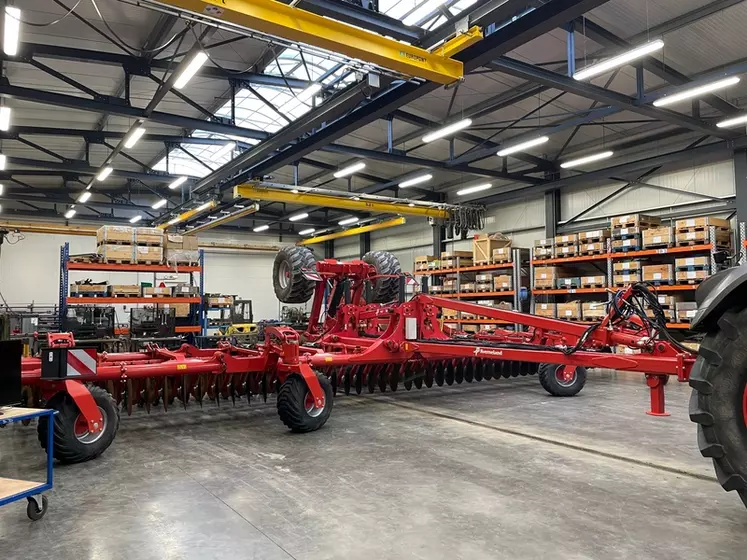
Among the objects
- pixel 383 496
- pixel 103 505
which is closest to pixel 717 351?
pixel 383 496

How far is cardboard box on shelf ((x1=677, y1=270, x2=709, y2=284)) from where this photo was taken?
10.4m

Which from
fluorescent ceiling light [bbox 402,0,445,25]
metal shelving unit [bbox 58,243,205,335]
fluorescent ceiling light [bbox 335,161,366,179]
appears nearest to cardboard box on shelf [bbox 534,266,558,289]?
fluorescent ceiling light [bbox 335,161,366,179]

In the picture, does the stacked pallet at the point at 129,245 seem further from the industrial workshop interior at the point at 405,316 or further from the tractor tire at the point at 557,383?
the tractor tire at the point at 557,383

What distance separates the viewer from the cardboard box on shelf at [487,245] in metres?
15.1

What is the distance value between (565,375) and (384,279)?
349cm

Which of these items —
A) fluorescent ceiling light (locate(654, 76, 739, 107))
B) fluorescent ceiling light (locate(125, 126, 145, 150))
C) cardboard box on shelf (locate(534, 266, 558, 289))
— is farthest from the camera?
cardboard box on shelf (locate(534, 266, 558, 289))

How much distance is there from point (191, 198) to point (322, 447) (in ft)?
43.6

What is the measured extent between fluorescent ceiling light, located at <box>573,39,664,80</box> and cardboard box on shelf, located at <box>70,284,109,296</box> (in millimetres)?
9856

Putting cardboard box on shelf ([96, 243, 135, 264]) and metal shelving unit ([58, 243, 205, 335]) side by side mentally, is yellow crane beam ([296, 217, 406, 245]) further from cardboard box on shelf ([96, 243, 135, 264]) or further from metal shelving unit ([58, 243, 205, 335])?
cardboard box on shelf ([96, 243, 135, 264])

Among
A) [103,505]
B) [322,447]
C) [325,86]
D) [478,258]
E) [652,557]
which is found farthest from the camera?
[478,258]

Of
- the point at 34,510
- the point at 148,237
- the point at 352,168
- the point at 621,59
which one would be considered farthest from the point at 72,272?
the point at 621,59

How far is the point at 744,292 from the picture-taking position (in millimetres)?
2771

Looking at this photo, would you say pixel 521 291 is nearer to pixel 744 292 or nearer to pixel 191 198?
pixel 191 198

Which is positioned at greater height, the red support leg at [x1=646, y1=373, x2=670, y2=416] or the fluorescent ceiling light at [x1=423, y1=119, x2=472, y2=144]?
the fluorescent ceiling light at [x1=423, y1=119, x2=472, y2=144]
